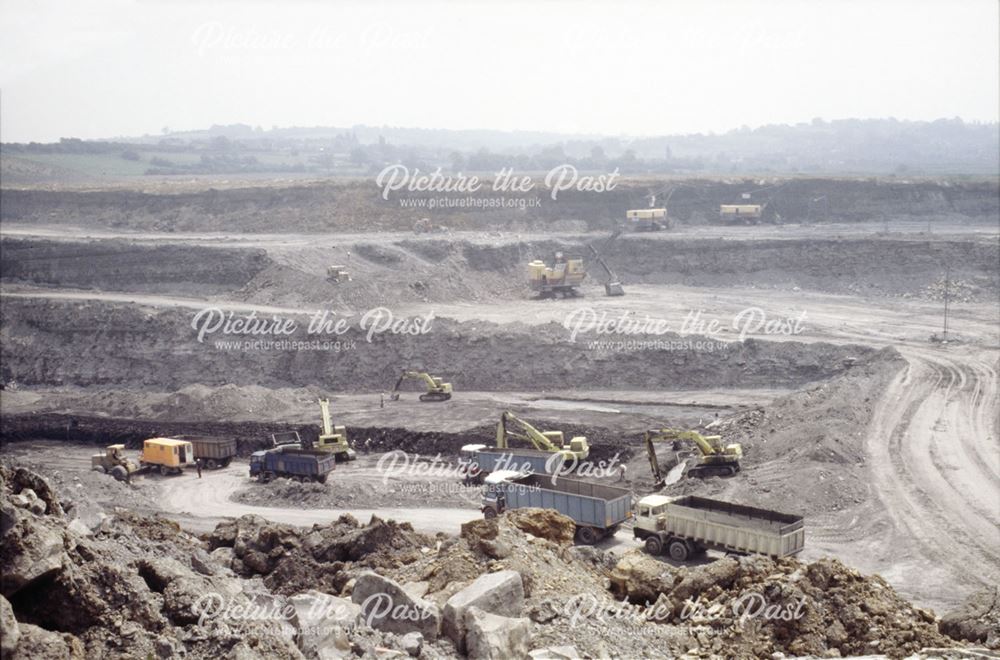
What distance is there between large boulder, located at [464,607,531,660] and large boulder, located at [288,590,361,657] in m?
1.38

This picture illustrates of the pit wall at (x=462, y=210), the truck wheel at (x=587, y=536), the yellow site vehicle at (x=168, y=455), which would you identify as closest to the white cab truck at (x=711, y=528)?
the truck wheel at (x=587, y=536)

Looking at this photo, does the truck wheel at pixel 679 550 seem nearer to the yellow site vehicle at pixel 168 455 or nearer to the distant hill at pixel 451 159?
the yellow site vehicle at pixel 168 455

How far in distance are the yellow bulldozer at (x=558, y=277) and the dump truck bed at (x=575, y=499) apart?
22894mm

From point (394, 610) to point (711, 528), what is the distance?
8.96 meters

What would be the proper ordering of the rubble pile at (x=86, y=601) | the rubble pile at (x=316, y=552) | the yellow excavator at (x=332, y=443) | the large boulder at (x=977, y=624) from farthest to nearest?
the yellow excavator at (x=332, y=443)
the rubble pile at (x=316, y=552)
the large boulder at (x=977, y=624)
the rubble pile at (x=86, y=601)

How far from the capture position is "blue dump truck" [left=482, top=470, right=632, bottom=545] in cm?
1950

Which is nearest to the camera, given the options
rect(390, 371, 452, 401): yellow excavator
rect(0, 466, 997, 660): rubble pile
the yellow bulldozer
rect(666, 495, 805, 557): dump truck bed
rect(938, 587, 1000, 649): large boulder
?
rect(0, 466, 997, 660): rubble pile

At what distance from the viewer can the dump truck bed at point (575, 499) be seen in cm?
1945

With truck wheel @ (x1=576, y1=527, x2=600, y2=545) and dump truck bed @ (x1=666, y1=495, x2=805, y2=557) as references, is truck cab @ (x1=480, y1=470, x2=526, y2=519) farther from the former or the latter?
dump truck bed @ (x1=666, y1=495, x2=805, y2=557)

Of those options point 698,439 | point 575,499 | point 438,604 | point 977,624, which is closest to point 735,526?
point 575,499

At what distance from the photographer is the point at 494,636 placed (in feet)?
33.5

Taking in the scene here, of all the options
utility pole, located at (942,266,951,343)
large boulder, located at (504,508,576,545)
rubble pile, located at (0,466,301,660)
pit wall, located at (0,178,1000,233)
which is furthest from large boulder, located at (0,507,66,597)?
pit wall, located at (0,178,1000,233)

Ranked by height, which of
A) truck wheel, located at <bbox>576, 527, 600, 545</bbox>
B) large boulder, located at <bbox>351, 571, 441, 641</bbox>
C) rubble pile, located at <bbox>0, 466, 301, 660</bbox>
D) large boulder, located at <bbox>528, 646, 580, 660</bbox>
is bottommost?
truck wheel, located at <bbox>576, 527, 600, 545</bbox>

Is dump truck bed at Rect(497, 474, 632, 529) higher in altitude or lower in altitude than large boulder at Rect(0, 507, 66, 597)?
lower
